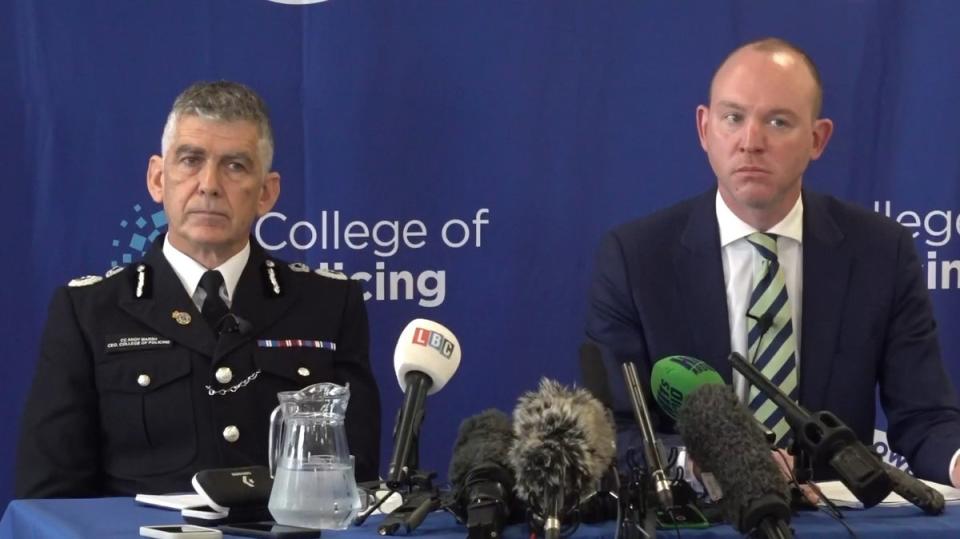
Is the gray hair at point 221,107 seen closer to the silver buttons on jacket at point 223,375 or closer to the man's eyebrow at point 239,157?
the man's eyebrow at point 239,157

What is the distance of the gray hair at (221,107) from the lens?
3352 millimetres

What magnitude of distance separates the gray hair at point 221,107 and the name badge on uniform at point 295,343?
0.42 metres

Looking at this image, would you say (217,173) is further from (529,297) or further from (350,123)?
(529,297)

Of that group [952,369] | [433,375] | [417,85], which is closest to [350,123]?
[417,85]

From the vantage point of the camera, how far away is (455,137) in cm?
396

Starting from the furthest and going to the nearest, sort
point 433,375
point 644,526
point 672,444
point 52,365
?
point 52,365, point 672,444, point 433,375, point 644,526

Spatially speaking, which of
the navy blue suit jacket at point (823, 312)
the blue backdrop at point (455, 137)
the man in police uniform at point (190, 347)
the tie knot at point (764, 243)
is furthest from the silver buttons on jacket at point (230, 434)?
the tie knot at point (764, 243)

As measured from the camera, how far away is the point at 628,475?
2264 mm

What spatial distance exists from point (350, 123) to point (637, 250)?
0.90 metres

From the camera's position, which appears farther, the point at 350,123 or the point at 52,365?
the point at 350,123

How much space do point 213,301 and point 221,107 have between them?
0.46 metres

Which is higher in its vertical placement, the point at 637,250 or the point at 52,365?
the point at 637,250

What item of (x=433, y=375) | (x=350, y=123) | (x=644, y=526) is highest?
(x=350, y=123)

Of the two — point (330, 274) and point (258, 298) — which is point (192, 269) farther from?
point (330, 274)
